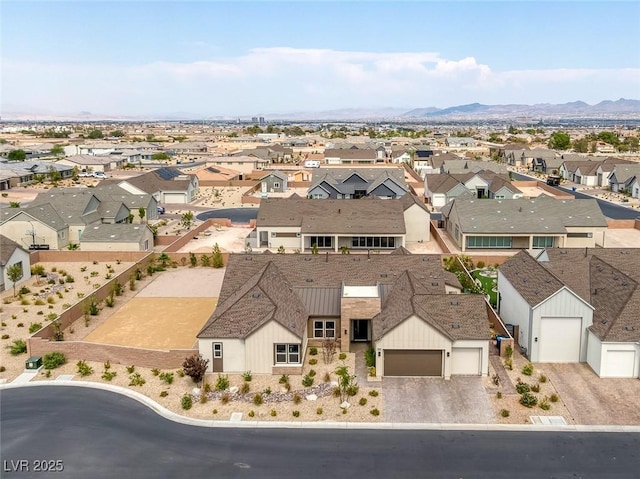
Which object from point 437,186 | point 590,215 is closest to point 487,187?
point 437,186

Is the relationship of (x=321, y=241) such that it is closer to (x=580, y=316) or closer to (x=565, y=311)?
(x=565, y=311)

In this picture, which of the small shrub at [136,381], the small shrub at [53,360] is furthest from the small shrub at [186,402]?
the small shrub at [53,360]

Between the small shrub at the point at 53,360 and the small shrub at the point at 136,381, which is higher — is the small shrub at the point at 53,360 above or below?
above

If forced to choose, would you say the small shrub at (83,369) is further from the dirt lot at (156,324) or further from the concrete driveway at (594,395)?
the concrete driveway at (594,395)

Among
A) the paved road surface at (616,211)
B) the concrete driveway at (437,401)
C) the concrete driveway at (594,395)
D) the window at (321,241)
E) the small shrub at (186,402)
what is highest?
the window at (321,241)

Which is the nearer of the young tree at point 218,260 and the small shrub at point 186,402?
the small shrub at point 186,402

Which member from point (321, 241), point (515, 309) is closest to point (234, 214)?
point (321, 241)

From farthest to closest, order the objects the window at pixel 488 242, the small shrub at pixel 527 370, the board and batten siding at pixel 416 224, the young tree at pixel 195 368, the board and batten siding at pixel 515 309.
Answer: the board and batten siding at pixel 416 224 → the window at pixel 488 242 → the board and batten siding at pixel 515 309 → the small shrub at pixel 527 370 → the young tree at pixel 195 368
